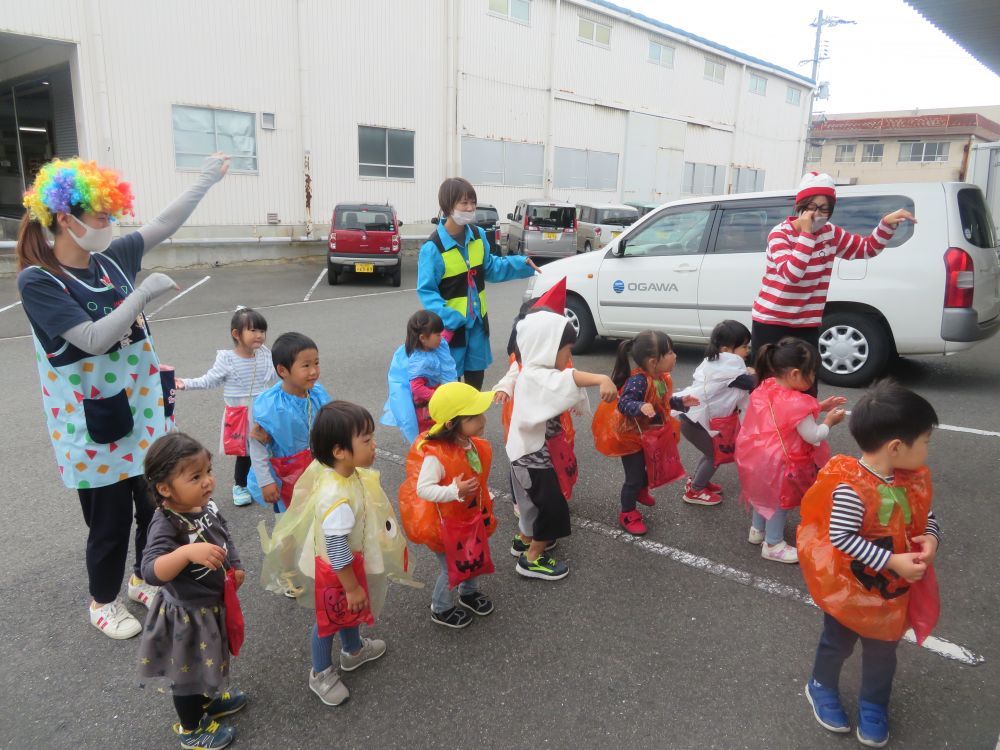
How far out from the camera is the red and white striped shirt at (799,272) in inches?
158

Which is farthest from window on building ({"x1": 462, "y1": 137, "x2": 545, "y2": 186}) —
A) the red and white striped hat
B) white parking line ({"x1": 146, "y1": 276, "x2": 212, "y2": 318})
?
the red and white striped hat

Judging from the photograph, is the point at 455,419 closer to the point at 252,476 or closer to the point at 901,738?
the point at 252,476

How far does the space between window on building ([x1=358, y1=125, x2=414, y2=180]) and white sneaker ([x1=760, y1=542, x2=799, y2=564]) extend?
17337mm

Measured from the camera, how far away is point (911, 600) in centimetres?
226

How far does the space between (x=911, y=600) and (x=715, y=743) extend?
82 cm

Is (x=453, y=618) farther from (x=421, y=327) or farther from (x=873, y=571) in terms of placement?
(x=873, y=571)

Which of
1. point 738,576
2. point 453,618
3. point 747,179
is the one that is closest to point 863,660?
point 738,576

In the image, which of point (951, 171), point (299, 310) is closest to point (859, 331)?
point (299, 310)

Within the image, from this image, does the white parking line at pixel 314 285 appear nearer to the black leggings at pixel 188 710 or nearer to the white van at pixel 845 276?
the white van at pixel 845 276

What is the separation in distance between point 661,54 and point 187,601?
27680 mm

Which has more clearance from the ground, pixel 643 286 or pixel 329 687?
pixel 643 286

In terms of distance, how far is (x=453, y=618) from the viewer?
3.01 m

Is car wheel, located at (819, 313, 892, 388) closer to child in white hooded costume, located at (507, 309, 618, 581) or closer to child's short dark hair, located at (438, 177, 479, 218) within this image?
child's short dark hair, located at (438, 177, 479, 218)

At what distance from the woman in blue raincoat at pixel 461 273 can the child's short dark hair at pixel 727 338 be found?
1.29 meters
